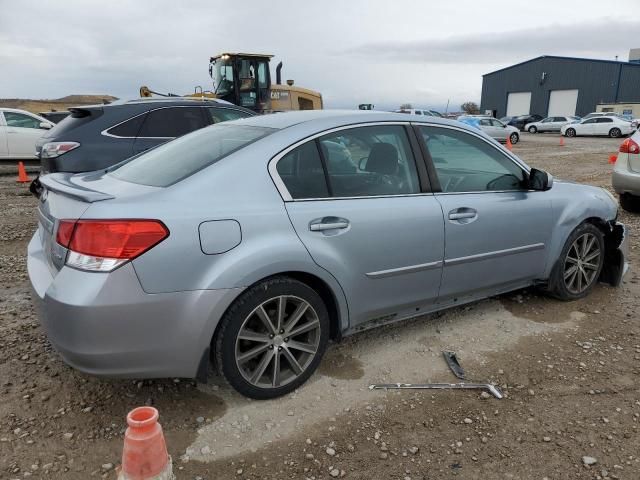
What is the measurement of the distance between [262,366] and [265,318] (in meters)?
0.28

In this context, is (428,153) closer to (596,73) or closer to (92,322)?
(92,322)

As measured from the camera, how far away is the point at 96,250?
2279 mm

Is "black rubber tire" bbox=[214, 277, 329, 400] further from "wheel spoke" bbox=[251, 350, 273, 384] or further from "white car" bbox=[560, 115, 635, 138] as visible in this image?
"white car" bbox=[560, 115, 635, 138]

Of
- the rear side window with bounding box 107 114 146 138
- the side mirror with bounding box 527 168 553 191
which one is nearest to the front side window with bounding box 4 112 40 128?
the rear side window with bounding box 107 114 146 138

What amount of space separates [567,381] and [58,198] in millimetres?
3091

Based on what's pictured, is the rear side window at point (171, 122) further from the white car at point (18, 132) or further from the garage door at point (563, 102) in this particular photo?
the garage door at point (563, 102)

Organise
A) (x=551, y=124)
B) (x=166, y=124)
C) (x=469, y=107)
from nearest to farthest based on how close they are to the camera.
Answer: (x=166, y=124), (x=551, y=124), (x=469, y=107)

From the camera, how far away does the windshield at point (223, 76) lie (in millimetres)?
14279

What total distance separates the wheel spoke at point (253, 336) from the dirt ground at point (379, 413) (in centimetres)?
39

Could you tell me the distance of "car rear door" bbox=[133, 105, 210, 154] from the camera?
6648mm

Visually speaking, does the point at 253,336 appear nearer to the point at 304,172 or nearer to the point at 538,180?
the point at 304,172

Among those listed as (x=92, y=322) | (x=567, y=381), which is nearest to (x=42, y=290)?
(x=92, y=322)

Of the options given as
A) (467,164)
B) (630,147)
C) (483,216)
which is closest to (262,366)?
(483,216)

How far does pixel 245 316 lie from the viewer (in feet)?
8.47
